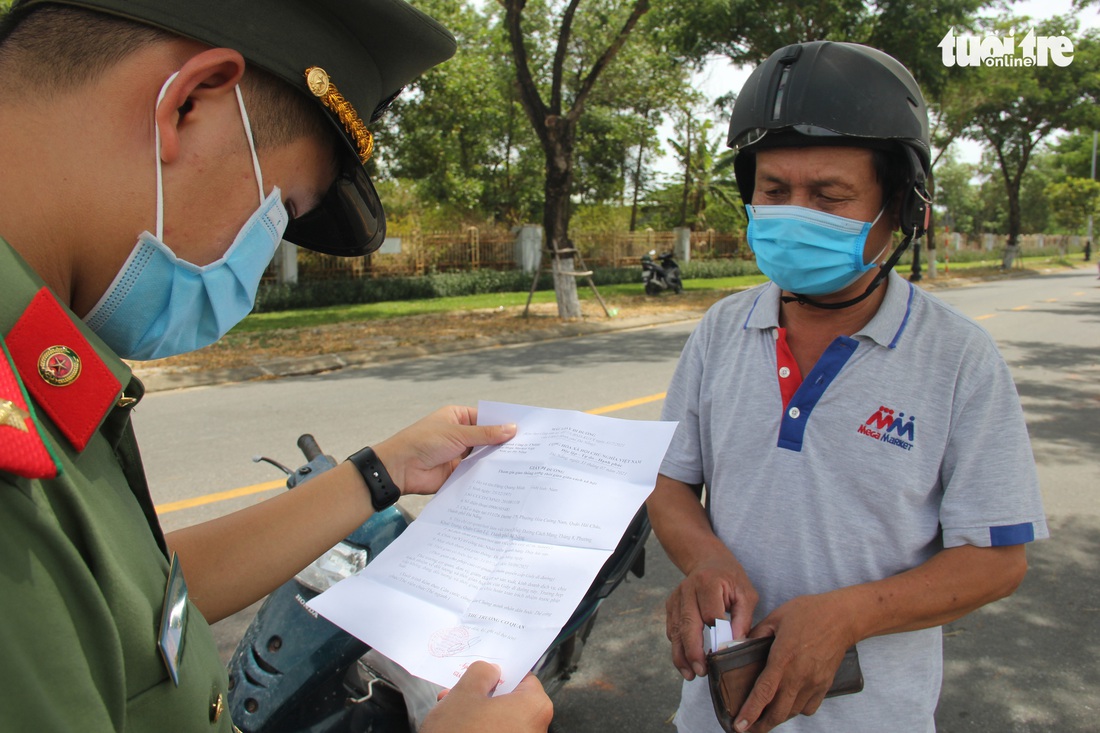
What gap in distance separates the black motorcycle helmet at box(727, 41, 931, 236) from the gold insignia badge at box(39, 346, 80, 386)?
1.27 meters

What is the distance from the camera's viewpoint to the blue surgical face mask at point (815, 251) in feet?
5.17

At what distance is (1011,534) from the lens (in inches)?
50.2

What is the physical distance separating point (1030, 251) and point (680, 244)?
32.8 m

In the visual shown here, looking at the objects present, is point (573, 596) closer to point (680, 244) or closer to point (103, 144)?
point (103, 144)

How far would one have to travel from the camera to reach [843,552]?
55.4 inches

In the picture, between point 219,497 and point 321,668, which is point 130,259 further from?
point 219,497

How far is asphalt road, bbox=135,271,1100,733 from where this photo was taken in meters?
2.66

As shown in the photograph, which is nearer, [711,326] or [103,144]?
[103,144]

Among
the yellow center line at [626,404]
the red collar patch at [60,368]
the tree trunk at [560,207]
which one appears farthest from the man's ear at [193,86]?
the tree trunk at [560,207]

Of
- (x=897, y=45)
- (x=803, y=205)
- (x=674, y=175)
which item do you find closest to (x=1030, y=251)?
(x=674, y=175)

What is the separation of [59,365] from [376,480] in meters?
0.81

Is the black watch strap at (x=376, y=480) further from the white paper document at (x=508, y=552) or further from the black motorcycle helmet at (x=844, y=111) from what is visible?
the black motorcycle helmet at (x=844, y=111)

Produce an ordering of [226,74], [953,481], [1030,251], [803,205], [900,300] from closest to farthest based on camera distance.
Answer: [226,74] → [953,481] → [900,300] → [803,205] → [1030,251]

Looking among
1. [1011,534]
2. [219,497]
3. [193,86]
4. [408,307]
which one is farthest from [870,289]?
[408,307]
